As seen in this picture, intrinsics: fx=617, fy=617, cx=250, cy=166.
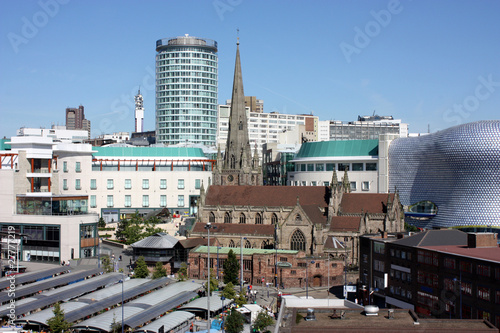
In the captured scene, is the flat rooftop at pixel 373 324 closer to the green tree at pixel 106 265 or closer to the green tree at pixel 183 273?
the green tree at pixel 183 273

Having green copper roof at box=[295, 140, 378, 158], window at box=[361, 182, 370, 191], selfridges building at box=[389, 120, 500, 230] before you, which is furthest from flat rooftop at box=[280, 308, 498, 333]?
green copper roof at box=[295, 140, 378, 158]

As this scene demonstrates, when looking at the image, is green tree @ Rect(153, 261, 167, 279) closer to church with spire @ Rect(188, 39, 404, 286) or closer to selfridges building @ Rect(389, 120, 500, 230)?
church with spire @ Rect(188, 39, 404, 286)

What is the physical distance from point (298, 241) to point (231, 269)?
38.5 ft

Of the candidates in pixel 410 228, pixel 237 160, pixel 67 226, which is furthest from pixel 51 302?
pixel 410 228

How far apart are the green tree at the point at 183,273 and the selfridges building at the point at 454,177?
55.0 m

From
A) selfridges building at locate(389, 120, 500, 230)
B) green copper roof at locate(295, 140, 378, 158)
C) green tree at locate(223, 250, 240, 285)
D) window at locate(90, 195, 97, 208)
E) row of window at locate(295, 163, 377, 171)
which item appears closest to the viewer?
green tree at locate(223, 250, 240, 285)

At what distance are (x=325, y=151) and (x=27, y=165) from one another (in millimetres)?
75733

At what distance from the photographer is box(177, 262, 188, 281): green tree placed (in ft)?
254

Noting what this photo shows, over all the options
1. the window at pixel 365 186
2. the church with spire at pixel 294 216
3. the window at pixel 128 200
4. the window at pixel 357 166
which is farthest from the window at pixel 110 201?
the window at pixel 365 186

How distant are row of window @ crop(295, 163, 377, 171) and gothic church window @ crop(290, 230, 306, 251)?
51.3m

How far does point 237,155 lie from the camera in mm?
107375

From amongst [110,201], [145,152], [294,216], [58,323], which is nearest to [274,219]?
[294,216]

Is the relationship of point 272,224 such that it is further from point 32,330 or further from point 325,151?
point 325,151

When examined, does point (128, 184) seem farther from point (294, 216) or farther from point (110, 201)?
point (294, 216)
